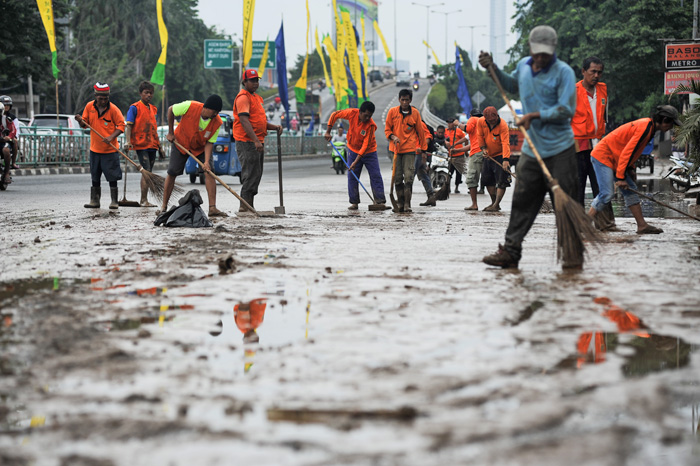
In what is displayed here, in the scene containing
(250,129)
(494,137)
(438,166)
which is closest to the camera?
(250,129)

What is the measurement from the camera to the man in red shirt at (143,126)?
13180 mm

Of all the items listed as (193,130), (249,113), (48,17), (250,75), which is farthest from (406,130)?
(48,17)

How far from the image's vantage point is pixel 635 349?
425 cm

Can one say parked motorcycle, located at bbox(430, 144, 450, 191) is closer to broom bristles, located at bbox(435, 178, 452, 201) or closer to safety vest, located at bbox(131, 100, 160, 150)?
broom bristles, located at bbox(435, 178, 452, 201)

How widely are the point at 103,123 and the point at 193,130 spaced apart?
5.31 feet

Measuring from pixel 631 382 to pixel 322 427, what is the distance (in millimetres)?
1248

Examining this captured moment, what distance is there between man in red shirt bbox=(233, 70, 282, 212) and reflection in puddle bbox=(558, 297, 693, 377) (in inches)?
304

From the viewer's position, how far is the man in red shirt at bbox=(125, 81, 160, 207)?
1318 cm

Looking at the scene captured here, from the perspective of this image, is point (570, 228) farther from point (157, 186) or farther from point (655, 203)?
point (655, 203)

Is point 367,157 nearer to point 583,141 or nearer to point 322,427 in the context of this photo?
point 583,141

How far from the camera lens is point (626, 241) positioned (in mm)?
9047

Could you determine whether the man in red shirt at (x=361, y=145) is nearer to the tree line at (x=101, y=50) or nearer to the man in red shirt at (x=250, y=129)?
the man in red shirt at (x=250, y=129)

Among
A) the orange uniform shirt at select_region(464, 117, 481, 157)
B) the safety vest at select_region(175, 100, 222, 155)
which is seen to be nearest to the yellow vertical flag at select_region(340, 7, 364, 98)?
the orange uniform shirt at select_region(464, 117, 481, 157)

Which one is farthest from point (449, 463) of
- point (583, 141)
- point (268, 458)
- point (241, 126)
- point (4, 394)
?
point (241, 126)
